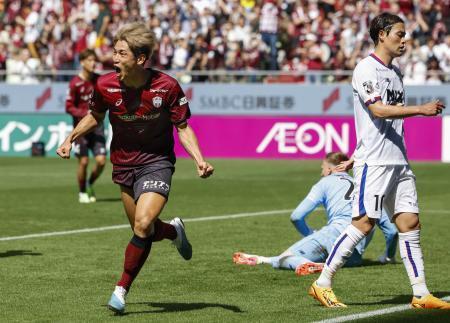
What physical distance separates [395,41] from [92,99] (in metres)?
2.44

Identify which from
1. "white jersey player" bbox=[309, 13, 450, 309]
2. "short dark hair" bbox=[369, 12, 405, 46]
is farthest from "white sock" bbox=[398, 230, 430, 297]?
"short dark hair" bbox=[369, 12, 405, 46]

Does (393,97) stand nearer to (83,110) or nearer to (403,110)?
(403,110)

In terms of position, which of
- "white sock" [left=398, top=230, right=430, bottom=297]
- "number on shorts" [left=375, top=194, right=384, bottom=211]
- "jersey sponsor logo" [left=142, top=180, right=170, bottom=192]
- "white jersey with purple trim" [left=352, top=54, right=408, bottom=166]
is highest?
"white jersey with purple trim" [left=352, top=54, right=408, bottom=166]

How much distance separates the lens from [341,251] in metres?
9.33

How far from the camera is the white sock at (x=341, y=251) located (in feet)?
30.5

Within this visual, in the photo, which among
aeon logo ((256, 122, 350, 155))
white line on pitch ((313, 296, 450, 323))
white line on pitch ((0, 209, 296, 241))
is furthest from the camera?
aeon logo ((256, 122, 350, 155))

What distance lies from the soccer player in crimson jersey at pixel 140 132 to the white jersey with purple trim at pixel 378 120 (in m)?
1.27

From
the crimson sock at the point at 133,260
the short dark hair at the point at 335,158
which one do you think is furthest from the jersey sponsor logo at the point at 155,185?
the short dark hair at the point at 335,158

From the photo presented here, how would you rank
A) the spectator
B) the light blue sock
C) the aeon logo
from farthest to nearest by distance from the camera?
the spectator → the aeon logo → the light blue sock

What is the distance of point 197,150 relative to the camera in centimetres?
926

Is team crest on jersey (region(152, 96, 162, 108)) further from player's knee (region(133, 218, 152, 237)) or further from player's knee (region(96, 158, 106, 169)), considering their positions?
player's knee (region(96, 158, 106, 169))

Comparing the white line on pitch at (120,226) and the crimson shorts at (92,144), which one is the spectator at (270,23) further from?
the white line on pitch at (120,226)

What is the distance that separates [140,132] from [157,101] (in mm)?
277

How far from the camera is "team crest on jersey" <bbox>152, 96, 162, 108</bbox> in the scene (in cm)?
915
